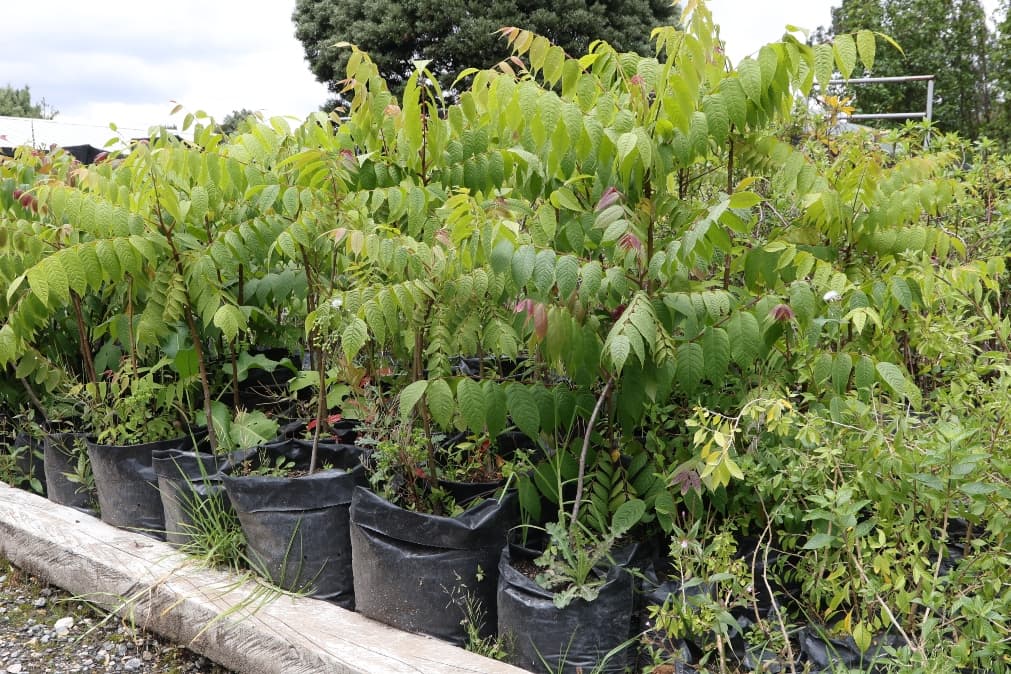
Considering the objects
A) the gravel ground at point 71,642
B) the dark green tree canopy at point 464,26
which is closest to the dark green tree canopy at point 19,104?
the dark green tree canopy at point 464,26

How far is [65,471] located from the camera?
3.73m

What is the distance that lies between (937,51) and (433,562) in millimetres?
20243

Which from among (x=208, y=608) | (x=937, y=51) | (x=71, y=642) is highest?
(x=937, y=51)

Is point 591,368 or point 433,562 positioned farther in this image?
point 433,562

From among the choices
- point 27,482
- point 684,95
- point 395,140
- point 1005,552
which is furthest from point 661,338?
point 27,482

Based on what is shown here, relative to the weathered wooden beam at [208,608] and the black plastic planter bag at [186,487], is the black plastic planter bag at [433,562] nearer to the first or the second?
the weathered wooden beam at [208,608]

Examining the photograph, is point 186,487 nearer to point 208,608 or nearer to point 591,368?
point 208,608

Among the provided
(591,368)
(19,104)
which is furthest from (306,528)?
(19,104)

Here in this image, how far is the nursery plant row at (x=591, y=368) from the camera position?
2023mm

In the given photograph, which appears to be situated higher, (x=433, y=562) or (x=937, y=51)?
(x=937, y=51)

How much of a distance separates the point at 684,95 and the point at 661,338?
61cm

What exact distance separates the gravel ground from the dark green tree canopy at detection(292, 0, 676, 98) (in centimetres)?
1667

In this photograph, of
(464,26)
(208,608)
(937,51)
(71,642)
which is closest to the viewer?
(208,608)

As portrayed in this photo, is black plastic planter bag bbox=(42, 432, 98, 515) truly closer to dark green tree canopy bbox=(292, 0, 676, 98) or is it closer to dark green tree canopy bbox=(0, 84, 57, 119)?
dark green tree canopy bbox=(292, 0, 676, 98)
